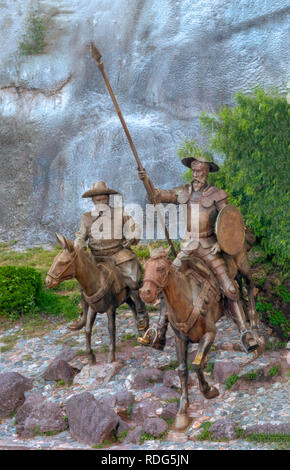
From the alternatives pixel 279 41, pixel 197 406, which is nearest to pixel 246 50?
pixel 279 41

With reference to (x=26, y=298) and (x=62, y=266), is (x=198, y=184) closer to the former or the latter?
(x=62, y=266)

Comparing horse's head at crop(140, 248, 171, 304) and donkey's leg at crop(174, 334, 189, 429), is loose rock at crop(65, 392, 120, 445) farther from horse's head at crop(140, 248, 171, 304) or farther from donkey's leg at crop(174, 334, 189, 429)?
horse's head at crop(140, 248, 171, 304)

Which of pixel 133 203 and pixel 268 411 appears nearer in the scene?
pixel 268 411

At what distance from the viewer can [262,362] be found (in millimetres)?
8344

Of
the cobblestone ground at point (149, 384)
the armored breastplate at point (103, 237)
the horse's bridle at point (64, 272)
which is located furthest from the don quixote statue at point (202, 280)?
the horse's bridle at point (64, 272)

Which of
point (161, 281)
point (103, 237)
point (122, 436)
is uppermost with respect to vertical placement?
point (103, 237)

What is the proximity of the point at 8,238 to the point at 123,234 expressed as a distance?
10450 millimetres

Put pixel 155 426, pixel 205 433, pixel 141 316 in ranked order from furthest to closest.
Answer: pixel 141 316 → pixel 155 426 → pixel 205 433

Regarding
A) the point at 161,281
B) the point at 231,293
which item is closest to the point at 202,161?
the point at 231,293

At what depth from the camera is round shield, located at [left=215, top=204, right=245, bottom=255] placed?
7531mm

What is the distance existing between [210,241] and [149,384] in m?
2.35

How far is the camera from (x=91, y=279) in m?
8.23
